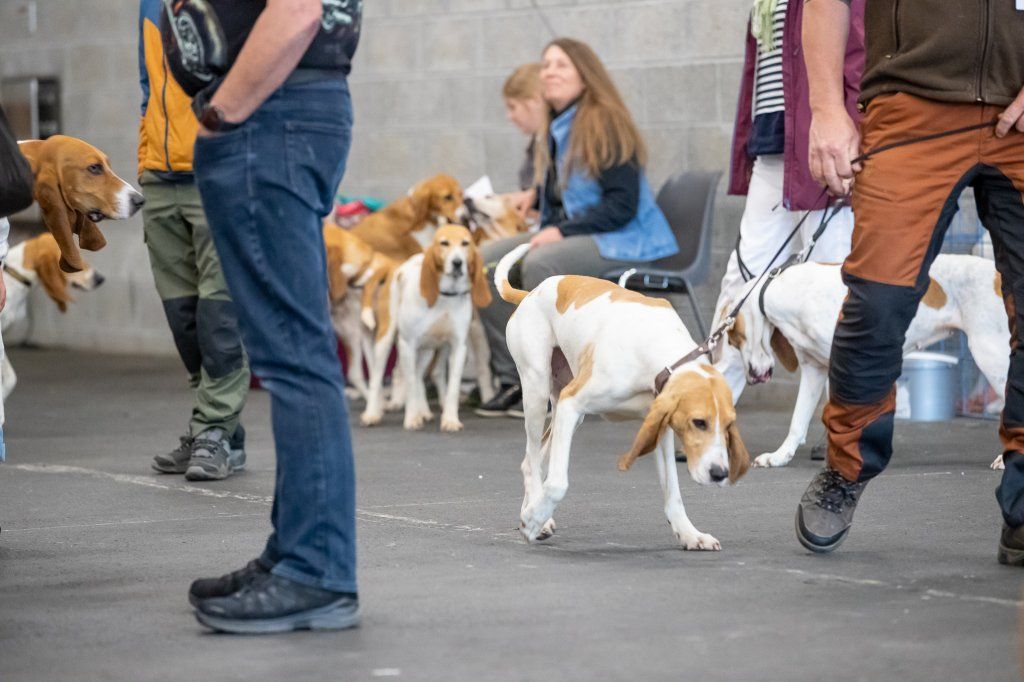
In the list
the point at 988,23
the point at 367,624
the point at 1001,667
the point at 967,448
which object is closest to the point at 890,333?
the point at 988,23

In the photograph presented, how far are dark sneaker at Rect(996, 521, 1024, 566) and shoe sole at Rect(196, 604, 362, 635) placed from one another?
4.99 feet

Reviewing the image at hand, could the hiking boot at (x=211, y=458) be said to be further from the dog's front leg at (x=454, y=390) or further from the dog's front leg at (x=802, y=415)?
the dog's front leg at (x=802, y=415)

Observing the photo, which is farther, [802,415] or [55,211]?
[802,415]

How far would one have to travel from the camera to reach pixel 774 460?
5566 millimetres

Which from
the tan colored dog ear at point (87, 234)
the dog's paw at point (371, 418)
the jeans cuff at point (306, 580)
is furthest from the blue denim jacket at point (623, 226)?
the jeans cuff at point (306, 580)

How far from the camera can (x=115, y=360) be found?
10.9 metres

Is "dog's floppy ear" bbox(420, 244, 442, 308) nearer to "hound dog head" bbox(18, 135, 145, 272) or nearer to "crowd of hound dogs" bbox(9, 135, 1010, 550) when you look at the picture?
"crowd of hound dogs" bbox(9, 135, 1010, 550)

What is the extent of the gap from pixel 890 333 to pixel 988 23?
710mm

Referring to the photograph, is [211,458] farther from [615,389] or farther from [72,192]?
[615,389]

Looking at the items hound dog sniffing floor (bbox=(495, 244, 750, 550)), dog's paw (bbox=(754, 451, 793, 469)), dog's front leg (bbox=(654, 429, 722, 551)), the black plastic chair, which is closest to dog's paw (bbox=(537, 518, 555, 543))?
hound dog sniffing floor (bbox=(495, 244, 750, 550))

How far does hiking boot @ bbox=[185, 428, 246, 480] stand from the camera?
533 cm

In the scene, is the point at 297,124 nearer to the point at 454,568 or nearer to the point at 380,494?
the point at 454,568

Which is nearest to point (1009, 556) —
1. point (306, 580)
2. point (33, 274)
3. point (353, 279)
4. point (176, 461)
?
point (306, 580)

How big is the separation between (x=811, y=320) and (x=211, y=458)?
6.96 feet
